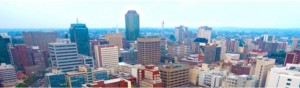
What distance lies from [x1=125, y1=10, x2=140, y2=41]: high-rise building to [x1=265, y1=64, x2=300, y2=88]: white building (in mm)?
52845

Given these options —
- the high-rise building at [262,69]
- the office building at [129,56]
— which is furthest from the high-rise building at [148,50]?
the high-rise building at [262,69]

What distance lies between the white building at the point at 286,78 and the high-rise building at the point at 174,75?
888cm

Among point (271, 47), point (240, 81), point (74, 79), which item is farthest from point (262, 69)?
point (271, 47)

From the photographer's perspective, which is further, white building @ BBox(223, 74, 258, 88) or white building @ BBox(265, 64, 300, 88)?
white building @ BBox(223, 74, 258, 88)

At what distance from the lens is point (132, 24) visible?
63.4 metres

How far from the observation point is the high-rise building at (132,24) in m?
63.2

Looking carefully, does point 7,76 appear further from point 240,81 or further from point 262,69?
point 262,69

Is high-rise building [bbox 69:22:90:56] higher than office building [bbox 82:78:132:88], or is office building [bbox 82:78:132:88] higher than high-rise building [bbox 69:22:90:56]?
high-rise building [bbox 69:22:90:56]

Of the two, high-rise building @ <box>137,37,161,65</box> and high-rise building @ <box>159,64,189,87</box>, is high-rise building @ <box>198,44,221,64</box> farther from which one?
high-rise building @ <box>159,64,189,87</box>

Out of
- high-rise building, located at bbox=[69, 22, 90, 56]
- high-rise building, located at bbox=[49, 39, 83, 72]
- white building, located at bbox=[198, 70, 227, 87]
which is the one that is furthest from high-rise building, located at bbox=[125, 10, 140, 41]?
white building, located at bbox=[198, 70, 227, 87]

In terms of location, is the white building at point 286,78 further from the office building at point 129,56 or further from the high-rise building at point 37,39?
the high-rise building at point 37,39

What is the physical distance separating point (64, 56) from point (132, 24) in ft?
129

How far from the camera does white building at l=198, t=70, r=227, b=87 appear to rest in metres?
20.6

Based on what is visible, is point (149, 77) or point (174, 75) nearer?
point (149, 77)
